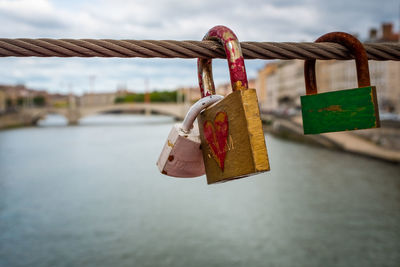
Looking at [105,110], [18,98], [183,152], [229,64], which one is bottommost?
[183,152]

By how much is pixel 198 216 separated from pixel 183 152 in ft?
39.7

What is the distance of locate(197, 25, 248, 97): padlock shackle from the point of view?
68 centimetres

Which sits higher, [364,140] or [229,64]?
[229,64]

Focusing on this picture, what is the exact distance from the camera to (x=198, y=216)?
12.6 meters

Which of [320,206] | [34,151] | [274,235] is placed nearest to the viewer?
[274,235]

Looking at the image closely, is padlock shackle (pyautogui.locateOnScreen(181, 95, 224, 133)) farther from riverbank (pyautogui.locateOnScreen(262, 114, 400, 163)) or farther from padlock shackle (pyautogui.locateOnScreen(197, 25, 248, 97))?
riverbank (pyautogui.locateOnScreen(262, 114, 400, 163))

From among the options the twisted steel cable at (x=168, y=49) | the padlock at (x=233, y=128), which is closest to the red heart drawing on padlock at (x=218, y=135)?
the padlock at (x=233, y=128)

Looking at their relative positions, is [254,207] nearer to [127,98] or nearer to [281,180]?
[281,180]

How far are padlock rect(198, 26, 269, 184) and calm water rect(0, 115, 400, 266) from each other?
9.16 meters

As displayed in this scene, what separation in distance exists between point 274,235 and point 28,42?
1127 cm

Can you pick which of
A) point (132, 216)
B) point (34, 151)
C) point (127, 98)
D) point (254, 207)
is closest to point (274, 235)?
point (254, 207)

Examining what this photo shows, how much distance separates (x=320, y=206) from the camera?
1376 centimetres

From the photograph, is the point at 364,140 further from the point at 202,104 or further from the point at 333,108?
the point at 202,104

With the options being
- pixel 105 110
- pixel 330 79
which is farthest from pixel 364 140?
pixel 105 110
